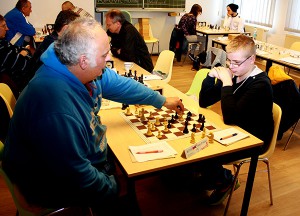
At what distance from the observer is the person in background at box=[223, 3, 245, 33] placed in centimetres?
714

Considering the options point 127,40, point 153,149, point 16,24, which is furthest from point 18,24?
point 153,149

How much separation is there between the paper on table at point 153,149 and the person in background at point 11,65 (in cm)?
235

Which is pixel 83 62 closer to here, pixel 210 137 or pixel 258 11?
pixel 210 137

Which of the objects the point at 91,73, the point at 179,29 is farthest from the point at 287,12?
the point at 91,73

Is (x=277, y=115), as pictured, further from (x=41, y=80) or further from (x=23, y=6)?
(x=23, y=6)

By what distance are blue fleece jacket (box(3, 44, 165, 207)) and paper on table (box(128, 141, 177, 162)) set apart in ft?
0.66

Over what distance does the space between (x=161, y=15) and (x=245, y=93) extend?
6.40m

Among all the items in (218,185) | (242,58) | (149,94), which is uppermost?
(242,58)

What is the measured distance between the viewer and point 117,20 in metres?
3.80

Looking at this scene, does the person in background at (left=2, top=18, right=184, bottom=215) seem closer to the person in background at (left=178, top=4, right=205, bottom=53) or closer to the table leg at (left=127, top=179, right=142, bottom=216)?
the table leg at (left=127, top=179, right=142, bottom=216)

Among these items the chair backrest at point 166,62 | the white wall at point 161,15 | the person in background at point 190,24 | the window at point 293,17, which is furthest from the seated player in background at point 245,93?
the white wall at point 161,15

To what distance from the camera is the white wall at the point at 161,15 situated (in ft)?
21.5

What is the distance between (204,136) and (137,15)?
640cm

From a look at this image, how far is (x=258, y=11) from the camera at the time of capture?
7.58 m
